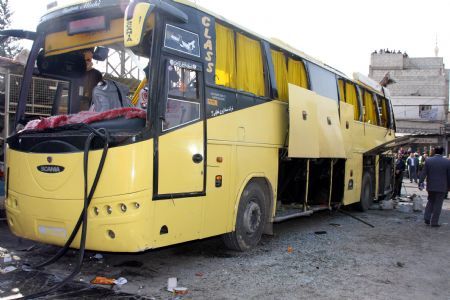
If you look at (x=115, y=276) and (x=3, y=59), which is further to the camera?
(x=3, y=59)

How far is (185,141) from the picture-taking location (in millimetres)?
5469

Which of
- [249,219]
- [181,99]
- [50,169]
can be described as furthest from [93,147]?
[249,219]

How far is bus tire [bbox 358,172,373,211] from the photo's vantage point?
12477mm

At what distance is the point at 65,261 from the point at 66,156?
178 cm

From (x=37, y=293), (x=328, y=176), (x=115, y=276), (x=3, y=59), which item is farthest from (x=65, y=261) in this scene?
(x=328, y=176)

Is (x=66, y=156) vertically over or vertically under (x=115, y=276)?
over

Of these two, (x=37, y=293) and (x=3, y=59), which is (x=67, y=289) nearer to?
(x=37, y=293)

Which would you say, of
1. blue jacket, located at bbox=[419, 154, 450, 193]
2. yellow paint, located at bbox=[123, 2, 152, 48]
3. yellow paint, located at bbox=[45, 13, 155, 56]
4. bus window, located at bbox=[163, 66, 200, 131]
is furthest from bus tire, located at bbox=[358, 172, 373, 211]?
yellow paint, located at bbox=[123, 2, 152, 48]

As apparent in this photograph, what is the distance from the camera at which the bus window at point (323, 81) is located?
9.06 meters

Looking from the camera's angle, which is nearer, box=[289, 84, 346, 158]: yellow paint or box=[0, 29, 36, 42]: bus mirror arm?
Answer: box=[0, 29, 36, 42]: bus mirror arm

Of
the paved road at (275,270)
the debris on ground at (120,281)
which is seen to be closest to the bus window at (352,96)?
the paved road at (275,270)

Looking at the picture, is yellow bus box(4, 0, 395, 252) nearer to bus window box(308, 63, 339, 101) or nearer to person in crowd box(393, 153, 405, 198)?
bus window box(308, 63, 339, 101)

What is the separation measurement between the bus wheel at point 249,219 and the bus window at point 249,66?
1475 mm

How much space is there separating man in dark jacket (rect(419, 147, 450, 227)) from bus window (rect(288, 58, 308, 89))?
411 cm
